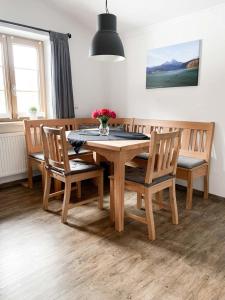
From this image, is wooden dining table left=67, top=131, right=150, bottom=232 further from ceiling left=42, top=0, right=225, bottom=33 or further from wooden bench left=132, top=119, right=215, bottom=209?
ceiling left=42, top=0, right=225, bottom=33

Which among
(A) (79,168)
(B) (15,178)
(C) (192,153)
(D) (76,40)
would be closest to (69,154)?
(A) (79,168)

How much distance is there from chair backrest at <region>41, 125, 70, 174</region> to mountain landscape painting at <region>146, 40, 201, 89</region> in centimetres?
181

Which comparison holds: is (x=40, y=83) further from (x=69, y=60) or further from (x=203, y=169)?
(x=203, y=169)

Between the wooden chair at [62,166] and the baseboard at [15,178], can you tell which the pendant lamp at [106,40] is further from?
the baseboard at [15,178]

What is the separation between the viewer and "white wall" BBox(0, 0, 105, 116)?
3.14 metres

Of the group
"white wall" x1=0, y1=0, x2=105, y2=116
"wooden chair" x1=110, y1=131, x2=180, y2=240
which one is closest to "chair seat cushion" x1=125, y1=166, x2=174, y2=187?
"wooden chair" x1=110, y1=131, x2=180, y2=240

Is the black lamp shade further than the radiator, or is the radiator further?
the radiator

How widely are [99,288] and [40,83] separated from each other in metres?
3.08

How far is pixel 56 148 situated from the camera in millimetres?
2322

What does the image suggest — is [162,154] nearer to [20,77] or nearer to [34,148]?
[34,148]

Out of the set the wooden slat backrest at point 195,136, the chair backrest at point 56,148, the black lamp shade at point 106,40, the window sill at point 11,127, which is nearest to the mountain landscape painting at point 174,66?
the wooden slat backrest at point 195,136

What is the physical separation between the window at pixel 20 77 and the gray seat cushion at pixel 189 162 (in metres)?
2.25

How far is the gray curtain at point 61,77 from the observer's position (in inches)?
136

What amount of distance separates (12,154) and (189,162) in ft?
7.51
